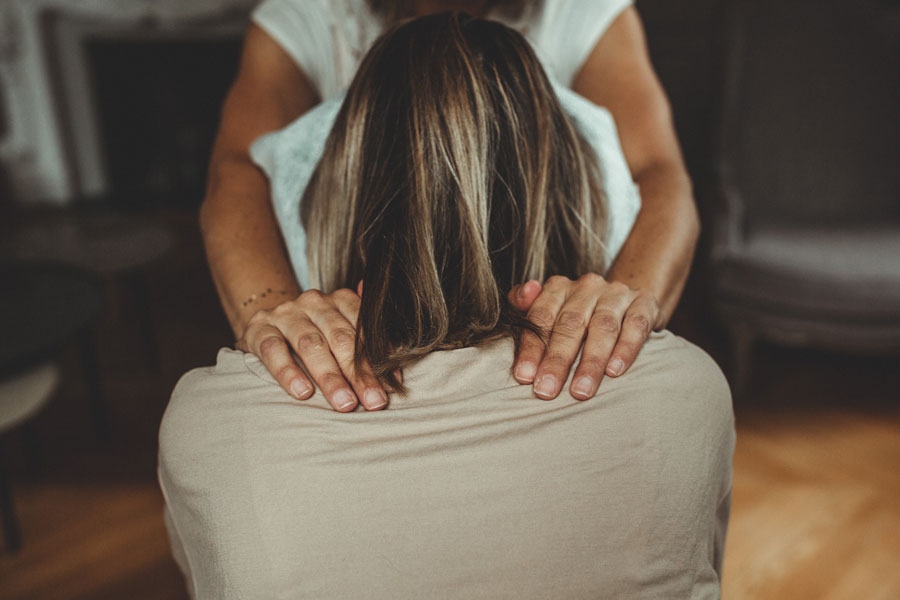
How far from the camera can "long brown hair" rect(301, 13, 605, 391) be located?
2.10 feet

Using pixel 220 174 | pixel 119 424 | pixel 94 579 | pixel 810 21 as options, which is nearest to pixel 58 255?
pixel 119 424

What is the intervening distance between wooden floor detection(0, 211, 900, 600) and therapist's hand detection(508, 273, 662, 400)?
0.98 metres

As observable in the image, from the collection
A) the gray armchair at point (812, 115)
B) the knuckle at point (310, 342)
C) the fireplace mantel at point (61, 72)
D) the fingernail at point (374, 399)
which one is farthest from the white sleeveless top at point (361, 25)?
the fireplace mantel at point (61, 72)

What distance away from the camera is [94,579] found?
147 cm

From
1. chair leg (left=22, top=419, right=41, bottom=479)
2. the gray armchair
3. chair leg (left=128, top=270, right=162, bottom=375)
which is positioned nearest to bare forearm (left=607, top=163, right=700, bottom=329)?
the gray armchair

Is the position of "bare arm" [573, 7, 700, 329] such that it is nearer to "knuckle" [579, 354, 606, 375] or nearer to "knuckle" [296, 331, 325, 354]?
"knuckle" [579, 354, 606, 375]

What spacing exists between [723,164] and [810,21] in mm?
678

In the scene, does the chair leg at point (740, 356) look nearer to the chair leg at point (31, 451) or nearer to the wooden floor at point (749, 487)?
the wooden floor at point (749, 487)

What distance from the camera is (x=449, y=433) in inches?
20.9

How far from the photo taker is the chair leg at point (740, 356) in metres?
1.97

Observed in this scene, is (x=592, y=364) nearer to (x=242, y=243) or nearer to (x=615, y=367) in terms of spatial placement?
(x=615, y=367)

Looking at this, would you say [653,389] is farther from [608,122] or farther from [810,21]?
[810,21]

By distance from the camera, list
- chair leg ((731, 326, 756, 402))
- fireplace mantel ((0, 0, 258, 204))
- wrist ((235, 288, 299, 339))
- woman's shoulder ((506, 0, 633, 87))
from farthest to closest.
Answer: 1. fireplace mantel ((0, 0, 258, 204))
2. chair leg ((731, 326, 756, 402))
3. woman's shoulder ((506, 0, 633, 87))
4. wrist ((235, 288, 299, 339))

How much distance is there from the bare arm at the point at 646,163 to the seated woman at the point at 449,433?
10.2 inches
